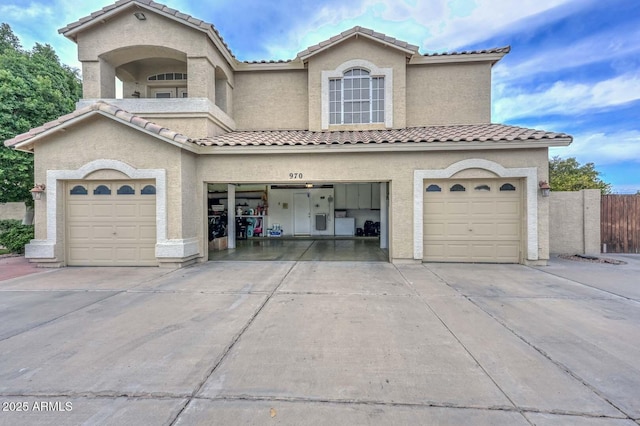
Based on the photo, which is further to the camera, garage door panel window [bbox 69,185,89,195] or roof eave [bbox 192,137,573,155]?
garage door panel window [bbox 69,185,89,195]

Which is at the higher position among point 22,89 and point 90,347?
point 22,89

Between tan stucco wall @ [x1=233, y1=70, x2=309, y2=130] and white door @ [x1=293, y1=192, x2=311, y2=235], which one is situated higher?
tan stucco wall @ [x1=233, y1=70, x2=309, y2=130]

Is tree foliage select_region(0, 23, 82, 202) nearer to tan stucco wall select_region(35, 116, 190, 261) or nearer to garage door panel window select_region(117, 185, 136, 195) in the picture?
tan stucco wall select_region(35, 116, 190, 261)

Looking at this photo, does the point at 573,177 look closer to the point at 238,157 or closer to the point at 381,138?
the point at 381,138

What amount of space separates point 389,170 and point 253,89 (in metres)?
6.71

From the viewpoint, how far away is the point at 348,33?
11344mm

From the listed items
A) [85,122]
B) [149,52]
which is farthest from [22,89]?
[85,122]

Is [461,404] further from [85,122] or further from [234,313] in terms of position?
[85,122]

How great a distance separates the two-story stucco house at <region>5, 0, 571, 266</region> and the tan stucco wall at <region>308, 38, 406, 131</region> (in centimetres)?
4

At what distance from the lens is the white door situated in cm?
1745

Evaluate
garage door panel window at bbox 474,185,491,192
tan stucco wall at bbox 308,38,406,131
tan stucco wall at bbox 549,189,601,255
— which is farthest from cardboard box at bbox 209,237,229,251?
tan stucco wall at bbox 549,189,601,255

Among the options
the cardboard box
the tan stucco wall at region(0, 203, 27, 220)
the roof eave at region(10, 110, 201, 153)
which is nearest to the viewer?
the roof eave at region(10, 110, 201, 153)

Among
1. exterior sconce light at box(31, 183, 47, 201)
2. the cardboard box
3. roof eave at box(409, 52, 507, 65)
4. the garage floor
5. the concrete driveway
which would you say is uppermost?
roof eave at box(409, 52, 507, 65)

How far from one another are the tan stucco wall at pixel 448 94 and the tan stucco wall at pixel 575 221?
384 centimetres
